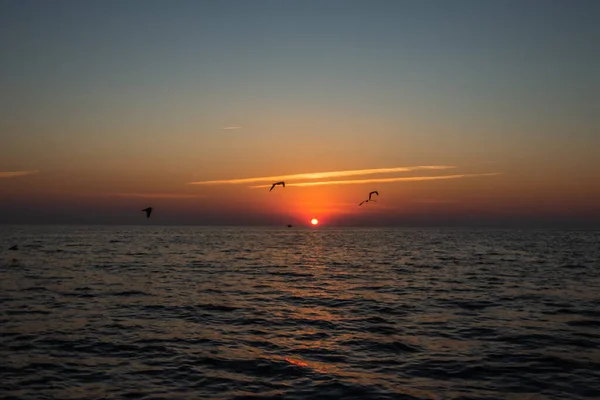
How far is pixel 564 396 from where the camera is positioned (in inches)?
458

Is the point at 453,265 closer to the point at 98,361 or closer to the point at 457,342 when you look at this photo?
the point at 457,342

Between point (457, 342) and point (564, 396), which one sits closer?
point (564, 396)

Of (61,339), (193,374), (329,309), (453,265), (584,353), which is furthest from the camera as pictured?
(453,265)

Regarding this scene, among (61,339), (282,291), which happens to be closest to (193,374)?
(61,339)

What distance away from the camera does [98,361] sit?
46.0 feet

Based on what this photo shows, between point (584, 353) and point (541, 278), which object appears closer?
point (584, 353)

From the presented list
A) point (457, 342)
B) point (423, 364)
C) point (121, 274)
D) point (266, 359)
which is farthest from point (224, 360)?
point (121, 274)

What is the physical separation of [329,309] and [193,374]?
426 inches

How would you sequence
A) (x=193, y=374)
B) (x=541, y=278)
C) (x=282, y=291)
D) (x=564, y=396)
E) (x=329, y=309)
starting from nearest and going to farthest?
(x=564, y=396), (x=193, y=374), (x=329, y=309), (x=282, y=291), (x=541, y=278)

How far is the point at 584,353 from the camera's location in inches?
604

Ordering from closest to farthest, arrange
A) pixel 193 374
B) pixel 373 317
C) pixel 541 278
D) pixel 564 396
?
1. pixel 564 396
2. pixel 193 374
3. pixel 373 317
4. pixel 541 278

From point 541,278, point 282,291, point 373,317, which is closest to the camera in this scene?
point 373,317

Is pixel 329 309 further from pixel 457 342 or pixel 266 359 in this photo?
pixel 266 359

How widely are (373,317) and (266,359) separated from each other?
7.76 meters
